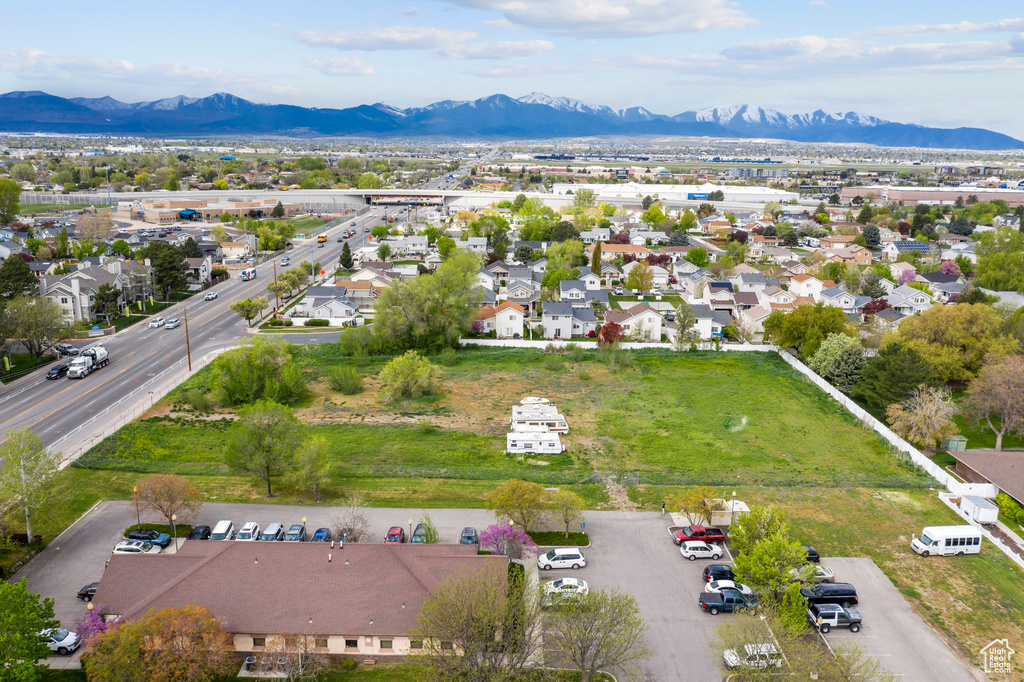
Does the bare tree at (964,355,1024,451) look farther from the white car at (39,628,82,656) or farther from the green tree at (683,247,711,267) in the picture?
the green tree at (683,247,711,267)

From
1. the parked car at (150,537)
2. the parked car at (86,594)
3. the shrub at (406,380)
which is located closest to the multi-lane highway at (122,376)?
the parked car at (150,537)

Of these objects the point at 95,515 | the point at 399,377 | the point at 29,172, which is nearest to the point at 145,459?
the point at 95,515

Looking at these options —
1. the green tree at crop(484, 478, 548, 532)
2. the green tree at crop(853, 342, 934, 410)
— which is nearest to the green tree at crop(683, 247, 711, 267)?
the green tree at crop(853, 342, 934, 410)

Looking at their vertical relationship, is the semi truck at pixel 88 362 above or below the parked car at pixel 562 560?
above

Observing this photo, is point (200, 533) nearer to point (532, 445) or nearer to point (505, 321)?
point (532, 445)

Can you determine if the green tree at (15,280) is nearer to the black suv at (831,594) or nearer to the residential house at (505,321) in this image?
the residential house at (505,321)

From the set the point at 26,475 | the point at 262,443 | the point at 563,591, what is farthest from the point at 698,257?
the point at 26,475
